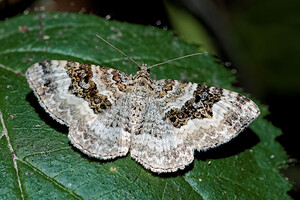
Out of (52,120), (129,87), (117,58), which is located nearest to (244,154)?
(129,87)

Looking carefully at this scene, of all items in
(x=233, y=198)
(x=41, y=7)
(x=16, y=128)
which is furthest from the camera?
(x=41, y=7)

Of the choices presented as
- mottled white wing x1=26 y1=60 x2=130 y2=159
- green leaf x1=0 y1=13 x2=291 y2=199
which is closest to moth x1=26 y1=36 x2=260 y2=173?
mottled white wing x1=26 y1=60 x2=130 y2=159

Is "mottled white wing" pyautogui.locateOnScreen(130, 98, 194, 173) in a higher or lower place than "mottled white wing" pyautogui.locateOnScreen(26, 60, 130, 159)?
lower

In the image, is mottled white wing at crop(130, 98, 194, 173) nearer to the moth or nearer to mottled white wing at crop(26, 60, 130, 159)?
the moth

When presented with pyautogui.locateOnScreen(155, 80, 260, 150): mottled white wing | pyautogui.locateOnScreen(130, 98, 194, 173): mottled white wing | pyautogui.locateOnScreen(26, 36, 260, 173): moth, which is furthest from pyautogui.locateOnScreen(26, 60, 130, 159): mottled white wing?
pyautogui.locateOnScreen(155, 80, 260, 150): mottled white wing

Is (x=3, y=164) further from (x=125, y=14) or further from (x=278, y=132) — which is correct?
(x=278, y=132)

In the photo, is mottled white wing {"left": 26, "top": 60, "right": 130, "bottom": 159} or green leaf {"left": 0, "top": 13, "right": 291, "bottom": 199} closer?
green leaf {"left": 0, "top": 13, "right": 291, "bottom": 199}

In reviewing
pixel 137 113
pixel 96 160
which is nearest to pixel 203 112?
pixel 137 113
